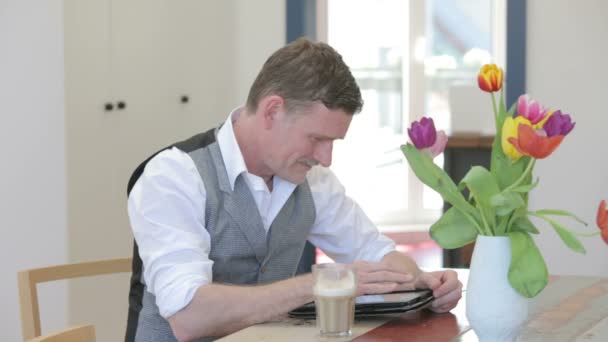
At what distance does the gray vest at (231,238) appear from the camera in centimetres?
211

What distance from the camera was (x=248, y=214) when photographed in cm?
217

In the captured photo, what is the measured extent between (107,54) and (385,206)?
131 inches

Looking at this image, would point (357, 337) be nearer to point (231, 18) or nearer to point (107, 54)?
point (107, 54)

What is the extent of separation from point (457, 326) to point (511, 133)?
0.45 metres

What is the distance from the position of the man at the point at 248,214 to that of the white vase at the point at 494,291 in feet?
1.08

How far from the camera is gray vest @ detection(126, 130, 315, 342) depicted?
2.11 metres

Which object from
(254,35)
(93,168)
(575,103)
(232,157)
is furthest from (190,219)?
(575,103)

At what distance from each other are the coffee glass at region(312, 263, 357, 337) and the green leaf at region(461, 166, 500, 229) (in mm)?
264

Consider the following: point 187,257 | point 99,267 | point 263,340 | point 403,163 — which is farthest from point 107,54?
point 403,163

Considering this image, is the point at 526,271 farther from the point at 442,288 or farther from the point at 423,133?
the point at 442,288

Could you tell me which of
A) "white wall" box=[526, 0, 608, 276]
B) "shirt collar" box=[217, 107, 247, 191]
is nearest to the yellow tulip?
"shirt collar" box=[217, 107, 247, 191]

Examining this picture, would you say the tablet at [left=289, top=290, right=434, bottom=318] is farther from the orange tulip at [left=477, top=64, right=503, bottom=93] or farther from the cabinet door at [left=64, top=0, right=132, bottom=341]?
the cabinet door at [left=64, top=0, right=132, bottom=341]

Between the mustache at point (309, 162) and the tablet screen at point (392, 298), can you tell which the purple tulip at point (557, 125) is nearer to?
the tablet screen at point (392, 298)

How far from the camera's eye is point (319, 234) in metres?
2.44
